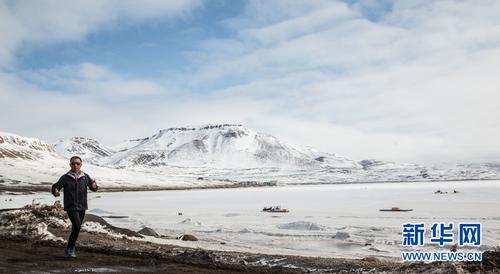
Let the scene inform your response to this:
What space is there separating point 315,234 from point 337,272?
14.9 m

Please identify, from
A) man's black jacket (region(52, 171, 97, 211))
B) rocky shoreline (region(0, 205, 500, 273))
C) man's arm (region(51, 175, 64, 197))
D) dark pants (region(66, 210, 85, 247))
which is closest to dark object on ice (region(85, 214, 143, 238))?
rocky shoreline (region(0, 205, 500, 273))

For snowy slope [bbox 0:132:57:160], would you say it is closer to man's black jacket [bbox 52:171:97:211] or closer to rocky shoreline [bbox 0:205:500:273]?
rocky shoreline [bbox 0:205:500:273]

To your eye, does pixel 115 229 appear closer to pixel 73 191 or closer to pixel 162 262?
pixel 162 262

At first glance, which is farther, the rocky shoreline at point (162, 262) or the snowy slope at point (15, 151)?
the snowy slope at point (15, 151)

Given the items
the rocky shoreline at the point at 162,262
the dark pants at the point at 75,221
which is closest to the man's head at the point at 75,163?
the dark pants at the point at 75,221

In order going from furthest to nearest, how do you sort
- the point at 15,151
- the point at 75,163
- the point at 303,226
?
the point at 15,151
the point at 303,226
the point at 75,163

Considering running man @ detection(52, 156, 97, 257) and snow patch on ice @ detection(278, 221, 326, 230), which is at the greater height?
running man @ detection(52, 156, 97, 257)

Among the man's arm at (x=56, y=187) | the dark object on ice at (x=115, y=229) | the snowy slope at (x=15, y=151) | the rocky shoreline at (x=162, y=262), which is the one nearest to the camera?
the rocky shoreline at (x=162, y=262)

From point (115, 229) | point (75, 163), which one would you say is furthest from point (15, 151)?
point (75, 163)

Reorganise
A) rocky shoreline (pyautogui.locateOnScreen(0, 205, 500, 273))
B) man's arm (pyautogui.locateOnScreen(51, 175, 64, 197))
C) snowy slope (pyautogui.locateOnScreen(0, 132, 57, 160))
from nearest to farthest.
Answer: rocky shoreline (pyautogui.locateOnScreen(0, 205, 500, 273)) < man's arm (pyautogui.locateOnScreen(51, 175, 64, 197)) < snowy slope (pyautogui.locateOnScreen(0, 132, 57, 160))

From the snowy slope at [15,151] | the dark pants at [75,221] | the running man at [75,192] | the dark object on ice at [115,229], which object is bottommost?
the dark object on ice at [115,229]

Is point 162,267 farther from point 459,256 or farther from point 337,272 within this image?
point 459,256

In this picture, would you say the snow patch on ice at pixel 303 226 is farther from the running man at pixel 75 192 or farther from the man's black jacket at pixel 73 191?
the man's black jacket at pixel 73 191

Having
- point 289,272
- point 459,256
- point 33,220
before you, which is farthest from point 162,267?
point 33,220
